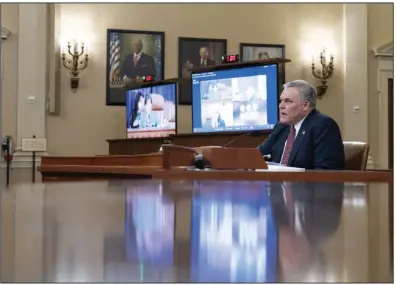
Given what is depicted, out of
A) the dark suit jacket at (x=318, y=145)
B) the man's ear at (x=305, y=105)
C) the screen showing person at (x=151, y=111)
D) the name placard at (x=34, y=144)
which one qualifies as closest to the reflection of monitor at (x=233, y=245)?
the dark suit jacket at (x=318, y=145)

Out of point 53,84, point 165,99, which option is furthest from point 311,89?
point 53,84

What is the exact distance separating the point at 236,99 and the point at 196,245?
5056 millimetres

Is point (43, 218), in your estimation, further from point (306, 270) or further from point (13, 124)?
point (13, 124)

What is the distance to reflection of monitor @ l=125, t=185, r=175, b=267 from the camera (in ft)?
1.03

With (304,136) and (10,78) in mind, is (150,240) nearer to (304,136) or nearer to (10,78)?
(304,136)

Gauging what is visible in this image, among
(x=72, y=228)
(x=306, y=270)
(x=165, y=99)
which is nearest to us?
(x=306, y=270)

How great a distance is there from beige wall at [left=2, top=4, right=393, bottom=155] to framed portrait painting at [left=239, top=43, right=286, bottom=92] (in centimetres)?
9

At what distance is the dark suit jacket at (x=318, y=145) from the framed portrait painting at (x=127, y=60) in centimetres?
502

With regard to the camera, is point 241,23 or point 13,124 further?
point 241,23

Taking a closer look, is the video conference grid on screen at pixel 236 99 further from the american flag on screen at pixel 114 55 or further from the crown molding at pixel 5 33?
the crown molding at pixel 5 33

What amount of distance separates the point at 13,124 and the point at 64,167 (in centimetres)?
527

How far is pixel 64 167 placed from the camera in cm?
218

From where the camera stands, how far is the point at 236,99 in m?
5.38

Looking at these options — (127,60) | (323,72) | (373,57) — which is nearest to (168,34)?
(127,60)
